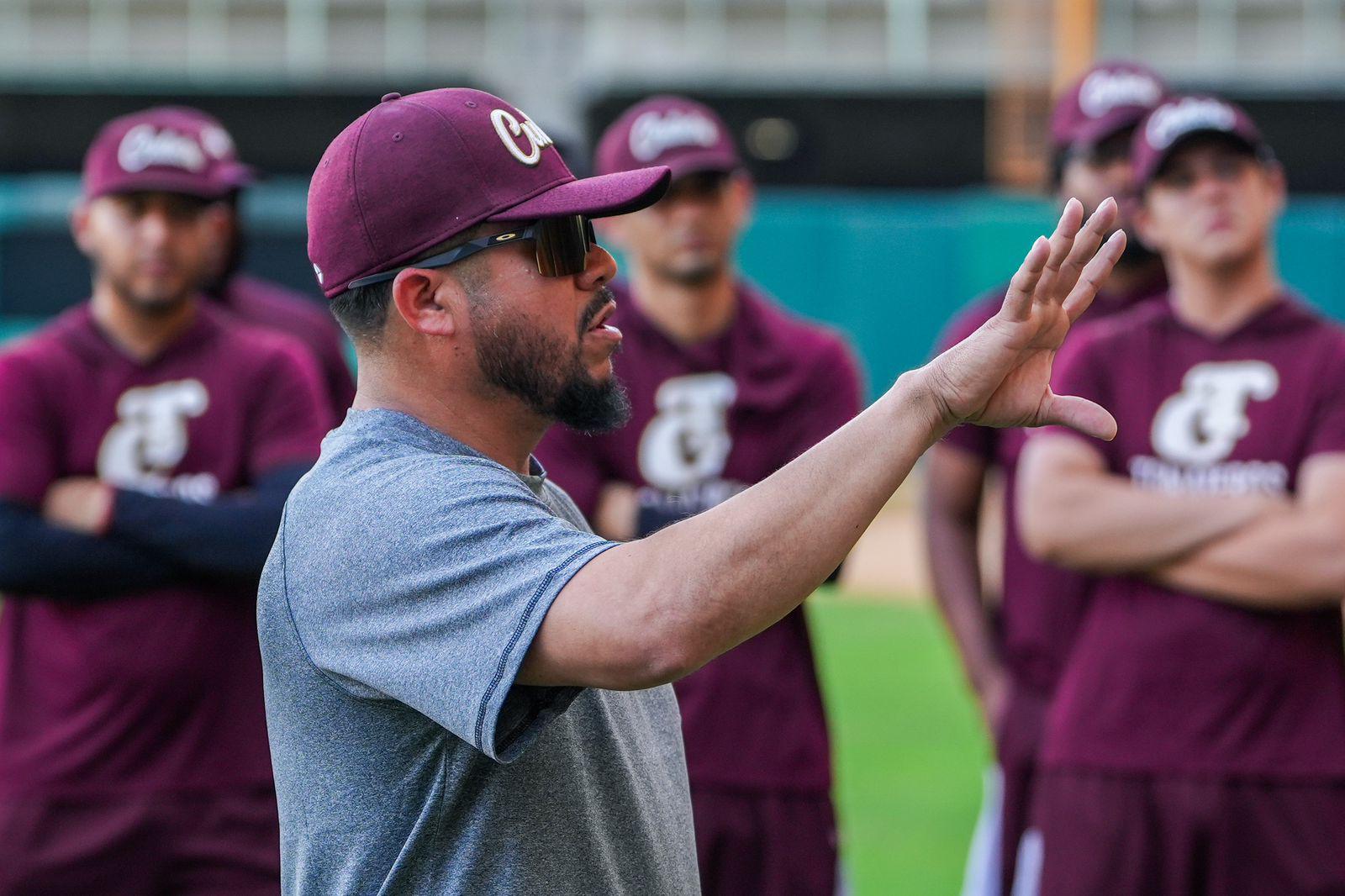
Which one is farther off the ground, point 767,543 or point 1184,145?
point 1184,145

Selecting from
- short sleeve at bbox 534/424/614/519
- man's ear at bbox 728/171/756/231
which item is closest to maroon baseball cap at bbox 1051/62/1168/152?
man's ear at bbox 728/171/756/231

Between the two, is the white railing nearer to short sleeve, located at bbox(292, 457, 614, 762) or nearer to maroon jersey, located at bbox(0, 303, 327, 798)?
maroon jersey, located at bbox(0, 303, 327, 798)

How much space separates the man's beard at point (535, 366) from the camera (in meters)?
2.55

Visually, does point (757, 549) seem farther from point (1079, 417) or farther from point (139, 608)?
point (139, 608)

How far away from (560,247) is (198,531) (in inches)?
87.7

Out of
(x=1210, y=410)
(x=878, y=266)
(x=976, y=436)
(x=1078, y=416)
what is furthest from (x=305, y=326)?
(x=878, y=266)

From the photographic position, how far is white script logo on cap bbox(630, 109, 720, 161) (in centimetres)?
511

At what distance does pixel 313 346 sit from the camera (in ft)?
19.4

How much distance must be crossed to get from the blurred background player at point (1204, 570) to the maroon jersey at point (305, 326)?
248 centimetres

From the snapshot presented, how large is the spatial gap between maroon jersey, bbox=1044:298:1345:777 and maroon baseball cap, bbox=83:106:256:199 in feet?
7.86

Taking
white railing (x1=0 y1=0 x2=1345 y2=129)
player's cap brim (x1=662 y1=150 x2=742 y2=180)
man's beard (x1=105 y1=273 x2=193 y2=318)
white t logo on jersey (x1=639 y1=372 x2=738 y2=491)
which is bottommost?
white t logo on jersey (x1=639 y1=372 x2=738 y2=491)

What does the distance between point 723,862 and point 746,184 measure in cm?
210

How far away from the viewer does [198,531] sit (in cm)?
448

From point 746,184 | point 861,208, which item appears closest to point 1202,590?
point 746,184
